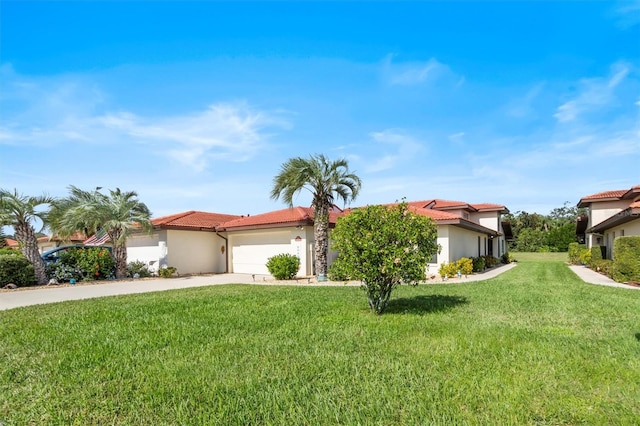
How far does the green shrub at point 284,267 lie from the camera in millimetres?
18734

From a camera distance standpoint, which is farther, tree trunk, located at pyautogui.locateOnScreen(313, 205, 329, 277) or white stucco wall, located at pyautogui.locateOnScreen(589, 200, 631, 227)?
white stucco wall, located at pyautogui.locateOnScreen(589, 200, 631, 227)

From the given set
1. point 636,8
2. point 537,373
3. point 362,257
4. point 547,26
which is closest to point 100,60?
point 362,257

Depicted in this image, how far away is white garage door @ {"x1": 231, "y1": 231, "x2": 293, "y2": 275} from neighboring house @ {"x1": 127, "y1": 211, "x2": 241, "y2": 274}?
3.78ft

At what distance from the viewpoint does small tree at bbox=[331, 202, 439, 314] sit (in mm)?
8188

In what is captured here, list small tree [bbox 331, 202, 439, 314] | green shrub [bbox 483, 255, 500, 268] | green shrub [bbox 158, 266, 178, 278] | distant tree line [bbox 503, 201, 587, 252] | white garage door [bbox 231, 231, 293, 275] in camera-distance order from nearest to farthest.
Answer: small tree [bbox 331, 202, 439, 314]
green shrub [bbox 158, 266, 178, 278]
white garage door [bbox 231, 231, 293, 275]
green shrub [bbox 483, 255, 500, 268]
distant tree line [bbox 503, 201, 587, 252]

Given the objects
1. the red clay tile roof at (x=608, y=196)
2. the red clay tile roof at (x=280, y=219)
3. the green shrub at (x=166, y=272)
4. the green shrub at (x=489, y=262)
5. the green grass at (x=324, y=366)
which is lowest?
the green shrub at (x=489, y=262)

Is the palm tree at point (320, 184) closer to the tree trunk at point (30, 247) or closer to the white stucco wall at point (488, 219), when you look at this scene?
the tree trunk at point (30, 247)

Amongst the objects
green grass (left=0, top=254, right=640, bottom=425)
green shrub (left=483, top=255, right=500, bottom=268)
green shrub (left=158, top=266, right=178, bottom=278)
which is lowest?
green shrub (left=483, top=255, right=500, bottom=268)

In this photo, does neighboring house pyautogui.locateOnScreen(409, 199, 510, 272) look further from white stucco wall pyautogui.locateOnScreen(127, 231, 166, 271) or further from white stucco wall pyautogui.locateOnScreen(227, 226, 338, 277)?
white stucco wall pyautogui.locateOnScreen(127, 231, 166, 271)

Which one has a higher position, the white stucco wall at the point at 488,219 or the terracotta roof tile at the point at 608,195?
the terracotta roof tile at the point at 608,195

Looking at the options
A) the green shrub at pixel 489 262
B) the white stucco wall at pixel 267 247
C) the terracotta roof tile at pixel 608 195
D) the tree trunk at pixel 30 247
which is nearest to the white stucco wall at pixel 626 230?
the terracotta roof tile at pixel 608 195

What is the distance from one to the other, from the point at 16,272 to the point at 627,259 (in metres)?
27.7

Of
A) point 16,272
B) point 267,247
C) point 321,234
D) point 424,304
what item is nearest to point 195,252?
point 267,247

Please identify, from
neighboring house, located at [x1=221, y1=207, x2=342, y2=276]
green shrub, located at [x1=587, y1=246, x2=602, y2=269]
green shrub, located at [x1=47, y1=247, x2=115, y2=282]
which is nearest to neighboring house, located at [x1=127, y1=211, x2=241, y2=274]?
neighboring house, located at [x1=221, y1=207, x2=342, y2=276]
